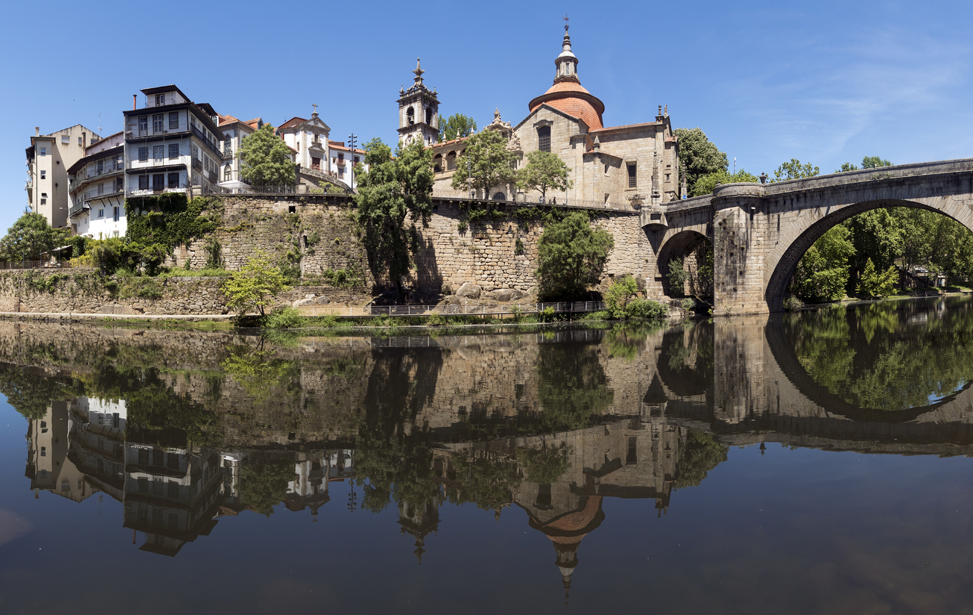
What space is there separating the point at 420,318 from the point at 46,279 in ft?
104

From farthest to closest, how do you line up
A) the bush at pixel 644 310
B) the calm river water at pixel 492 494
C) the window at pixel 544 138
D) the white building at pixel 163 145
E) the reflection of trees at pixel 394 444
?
the window at pixel 544 138 → the white building at pixel 163 145 → the bush at pixel 644 310 → the reflection of trees at pixel 394 444 → the calm river water at pixel 492 494

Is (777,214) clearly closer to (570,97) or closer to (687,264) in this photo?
(687,264)

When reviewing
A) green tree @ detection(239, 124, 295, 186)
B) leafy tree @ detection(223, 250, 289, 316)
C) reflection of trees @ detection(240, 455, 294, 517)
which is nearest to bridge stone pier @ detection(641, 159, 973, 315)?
leafy tree @ detection(223, 250, 289, 316)

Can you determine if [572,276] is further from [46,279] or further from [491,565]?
[46,279]

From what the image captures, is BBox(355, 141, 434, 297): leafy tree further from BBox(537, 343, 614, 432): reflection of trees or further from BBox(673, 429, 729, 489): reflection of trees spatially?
BBox(673, 429, 729, 489): reflection of trees

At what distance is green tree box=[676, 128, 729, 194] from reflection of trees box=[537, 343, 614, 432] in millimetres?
52002

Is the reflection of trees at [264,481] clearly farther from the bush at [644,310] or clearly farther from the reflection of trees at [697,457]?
the bush at [644,310]

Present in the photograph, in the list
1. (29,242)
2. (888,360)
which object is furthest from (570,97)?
(29,242)

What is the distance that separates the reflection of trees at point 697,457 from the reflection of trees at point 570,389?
6.57ft

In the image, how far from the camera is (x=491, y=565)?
5.61 meters

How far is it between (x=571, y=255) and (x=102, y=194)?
4601 centimetres

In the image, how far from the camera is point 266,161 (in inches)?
2068

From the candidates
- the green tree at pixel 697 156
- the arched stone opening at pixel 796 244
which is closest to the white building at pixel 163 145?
the arched stone opening at pixel 796 244

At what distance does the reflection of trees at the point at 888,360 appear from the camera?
12730mm
